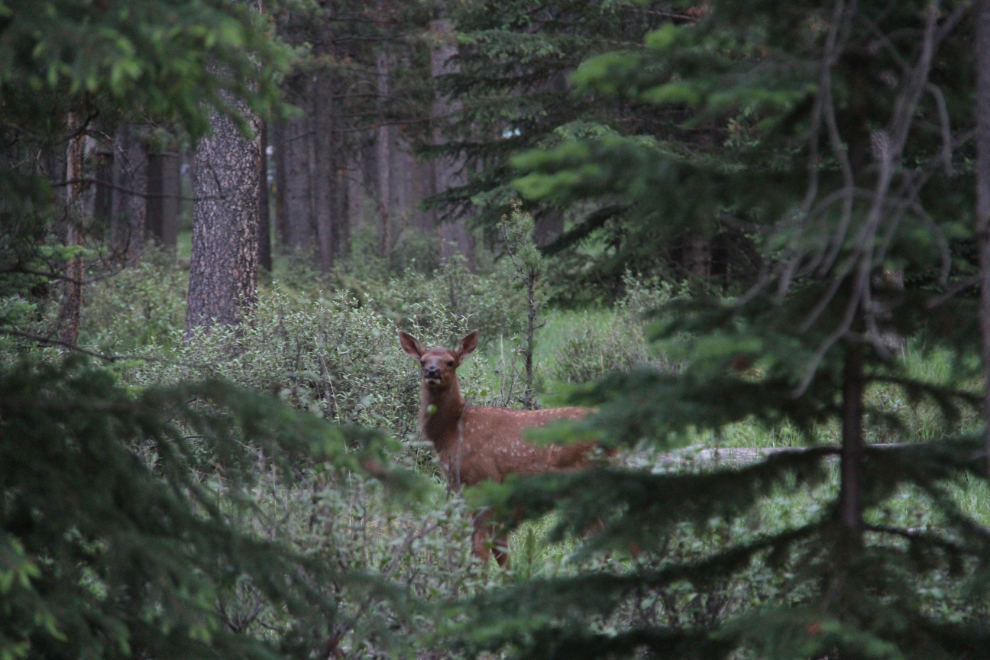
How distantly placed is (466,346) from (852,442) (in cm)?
451

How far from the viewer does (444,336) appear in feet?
32.8

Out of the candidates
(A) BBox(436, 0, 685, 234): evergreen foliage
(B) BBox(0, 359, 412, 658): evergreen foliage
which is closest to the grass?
(B) BBox(0, 359, 412, 658): evergreen foliage

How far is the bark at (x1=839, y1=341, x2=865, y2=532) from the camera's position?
3.58 metres

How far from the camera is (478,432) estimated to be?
24.4ft

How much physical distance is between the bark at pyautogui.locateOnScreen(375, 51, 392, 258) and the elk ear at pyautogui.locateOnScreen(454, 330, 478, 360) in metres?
18.0

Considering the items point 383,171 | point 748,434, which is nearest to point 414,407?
point 748,434

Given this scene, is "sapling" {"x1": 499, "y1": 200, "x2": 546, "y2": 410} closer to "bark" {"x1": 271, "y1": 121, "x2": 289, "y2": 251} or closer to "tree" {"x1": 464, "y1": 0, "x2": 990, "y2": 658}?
"tree" {"x1": 464, "y1": 0, "x2": 990, "y2": 658}

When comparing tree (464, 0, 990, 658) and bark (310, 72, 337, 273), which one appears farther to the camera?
bark (310, 72, 337, 273)

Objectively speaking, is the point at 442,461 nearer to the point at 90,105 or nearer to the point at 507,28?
the point at 90,105

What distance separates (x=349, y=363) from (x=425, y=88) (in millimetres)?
A: 15603

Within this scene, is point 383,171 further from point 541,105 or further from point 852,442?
point 852,442

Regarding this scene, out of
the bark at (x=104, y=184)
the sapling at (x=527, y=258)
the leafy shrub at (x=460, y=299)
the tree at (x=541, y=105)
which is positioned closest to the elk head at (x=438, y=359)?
the sapling at (x=527, y=258)

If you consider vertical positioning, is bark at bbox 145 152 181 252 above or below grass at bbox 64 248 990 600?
above

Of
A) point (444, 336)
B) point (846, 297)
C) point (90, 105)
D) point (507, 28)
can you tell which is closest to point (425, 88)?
point (507, 28)
